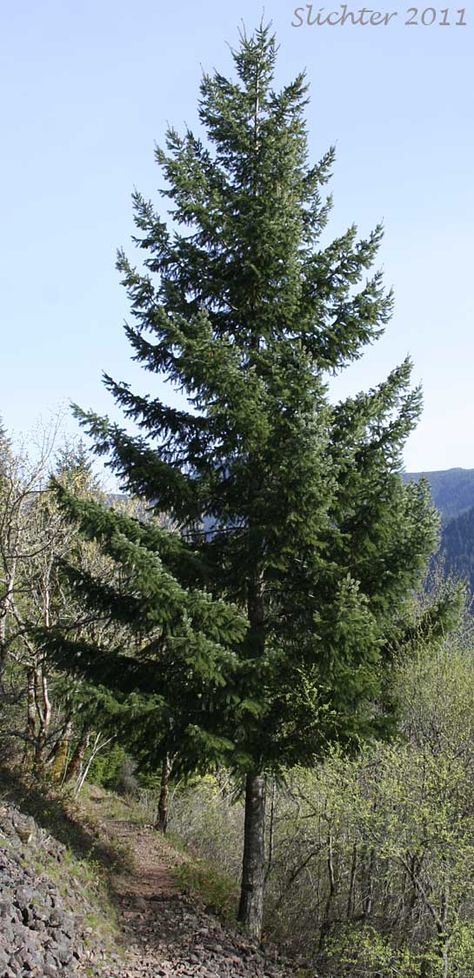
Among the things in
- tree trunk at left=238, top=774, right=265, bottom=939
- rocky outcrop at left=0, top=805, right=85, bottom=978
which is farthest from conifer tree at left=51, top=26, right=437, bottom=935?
rocky outcrop at left=0, top=805, right=85, bottom=978

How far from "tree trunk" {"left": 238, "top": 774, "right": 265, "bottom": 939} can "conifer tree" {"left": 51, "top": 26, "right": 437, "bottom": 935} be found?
0.03 meters

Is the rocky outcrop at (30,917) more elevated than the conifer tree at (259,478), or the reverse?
the conifer tree at (259,478)

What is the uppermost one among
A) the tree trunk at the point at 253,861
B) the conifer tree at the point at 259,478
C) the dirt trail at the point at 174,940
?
the conifer tree at the point at 259,478

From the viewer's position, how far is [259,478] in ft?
34.7

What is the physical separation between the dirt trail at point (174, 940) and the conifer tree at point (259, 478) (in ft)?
1.77

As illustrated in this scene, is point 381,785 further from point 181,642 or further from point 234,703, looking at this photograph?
point 181,642

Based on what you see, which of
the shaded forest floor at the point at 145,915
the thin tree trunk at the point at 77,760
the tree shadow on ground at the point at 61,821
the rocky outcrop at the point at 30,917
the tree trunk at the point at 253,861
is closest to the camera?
the rocky outcrop at the point at 30,917

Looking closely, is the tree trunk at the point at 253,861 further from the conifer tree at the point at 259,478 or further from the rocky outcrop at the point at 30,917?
the rocky outcrop at the point at 30,917

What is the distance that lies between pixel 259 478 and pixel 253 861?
554cm

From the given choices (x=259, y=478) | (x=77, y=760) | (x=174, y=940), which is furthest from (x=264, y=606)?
(x=77, y=760)

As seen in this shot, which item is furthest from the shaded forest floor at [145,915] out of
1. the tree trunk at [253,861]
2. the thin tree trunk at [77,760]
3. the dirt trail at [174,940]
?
the thin tree trunk at [77,760]

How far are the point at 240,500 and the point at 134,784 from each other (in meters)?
14.0

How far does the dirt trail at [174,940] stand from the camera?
8.69 meters

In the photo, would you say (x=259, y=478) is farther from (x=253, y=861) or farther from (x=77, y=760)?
(x=77, y=760)
